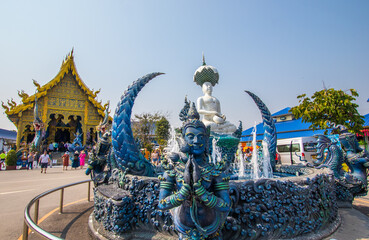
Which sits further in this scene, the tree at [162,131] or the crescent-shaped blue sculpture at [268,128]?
the tree at [162,131]

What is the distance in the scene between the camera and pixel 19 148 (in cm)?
1873

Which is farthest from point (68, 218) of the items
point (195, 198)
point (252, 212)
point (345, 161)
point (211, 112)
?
point (211, 112)

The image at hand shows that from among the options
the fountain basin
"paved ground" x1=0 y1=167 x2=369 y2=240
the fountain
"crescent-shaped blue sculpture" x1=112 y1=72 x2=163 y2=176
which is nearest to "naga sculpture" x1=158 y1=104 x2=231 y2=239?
the fountain

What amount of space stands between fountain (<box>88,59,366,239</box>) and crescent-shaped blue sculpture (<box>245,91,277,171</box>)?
127cm

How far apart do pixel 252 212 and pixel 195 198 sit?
1.12 meters

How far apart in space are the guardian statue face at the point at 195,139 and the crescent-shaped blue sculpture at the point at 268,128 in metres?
4.27

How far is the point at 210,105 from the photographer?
945 centimetres

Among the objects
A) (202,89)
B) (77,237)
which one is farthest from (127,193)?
(202,89)

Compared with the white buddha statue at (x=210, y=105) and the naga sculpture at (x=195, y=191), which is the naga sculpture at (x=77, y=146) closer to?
the white buddha statue at (x=210, y=105)

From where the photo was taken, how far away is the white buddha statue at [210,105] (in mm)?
8867

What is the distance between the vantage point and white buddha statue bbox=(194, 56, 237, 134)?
8.87 meters

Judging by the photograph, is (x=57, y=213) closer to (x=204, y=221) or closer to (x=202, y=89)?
(x=204, y=221)

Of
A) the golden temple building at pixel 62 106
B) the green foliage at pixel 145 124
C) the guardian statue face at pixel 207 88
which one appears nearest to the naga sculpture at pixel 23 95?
the golden temple building at pixel 62 106

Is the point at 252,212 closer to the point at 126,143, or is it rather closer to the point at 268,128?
the point at 126,143
